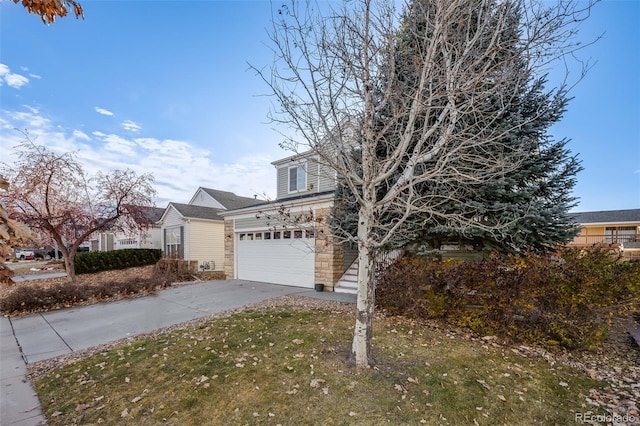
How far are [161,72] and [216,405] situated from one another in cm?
965

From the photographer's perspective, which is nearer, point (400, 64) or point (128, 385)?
point (128, 385)

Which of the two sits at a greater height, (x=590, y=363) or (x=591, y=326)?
(x=591, y=326)

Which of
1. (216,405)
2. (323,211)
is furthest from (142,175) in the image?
(216,405)

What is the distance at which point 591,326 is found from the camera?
4.77 meters

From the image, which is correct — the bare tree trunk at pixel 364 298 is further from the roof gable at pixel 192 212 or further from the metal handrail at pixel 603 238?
the metal handrail at pixel 603 238

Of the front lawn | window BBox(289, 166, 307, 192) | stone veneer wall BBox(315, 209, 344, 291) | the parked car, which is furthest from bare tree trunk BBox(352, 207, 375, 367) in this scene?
the parked car

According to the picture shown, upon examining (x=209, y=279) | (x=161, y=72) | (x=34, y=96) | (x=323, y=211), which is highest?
(x=161, y=72)

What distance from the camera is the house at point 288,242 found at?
411 inches

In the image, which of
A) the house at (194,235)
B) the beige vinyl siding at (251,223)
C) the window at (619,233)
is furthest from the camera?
the window at (619,233)

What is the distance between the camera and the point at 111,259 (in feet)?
58.7

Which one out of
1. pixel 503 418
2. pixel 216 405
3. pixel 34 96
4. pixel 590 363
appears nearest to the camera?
pixel 503 418

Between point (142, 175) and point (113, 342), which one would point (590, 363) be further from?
point (142, 175)

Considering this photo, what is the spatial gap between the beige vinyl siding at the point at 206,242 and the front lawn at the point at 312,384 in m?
12.4

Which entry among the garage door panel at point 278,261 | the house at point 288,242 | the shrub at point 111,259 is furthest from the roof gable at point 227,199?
the garage door panel at point 278,261
